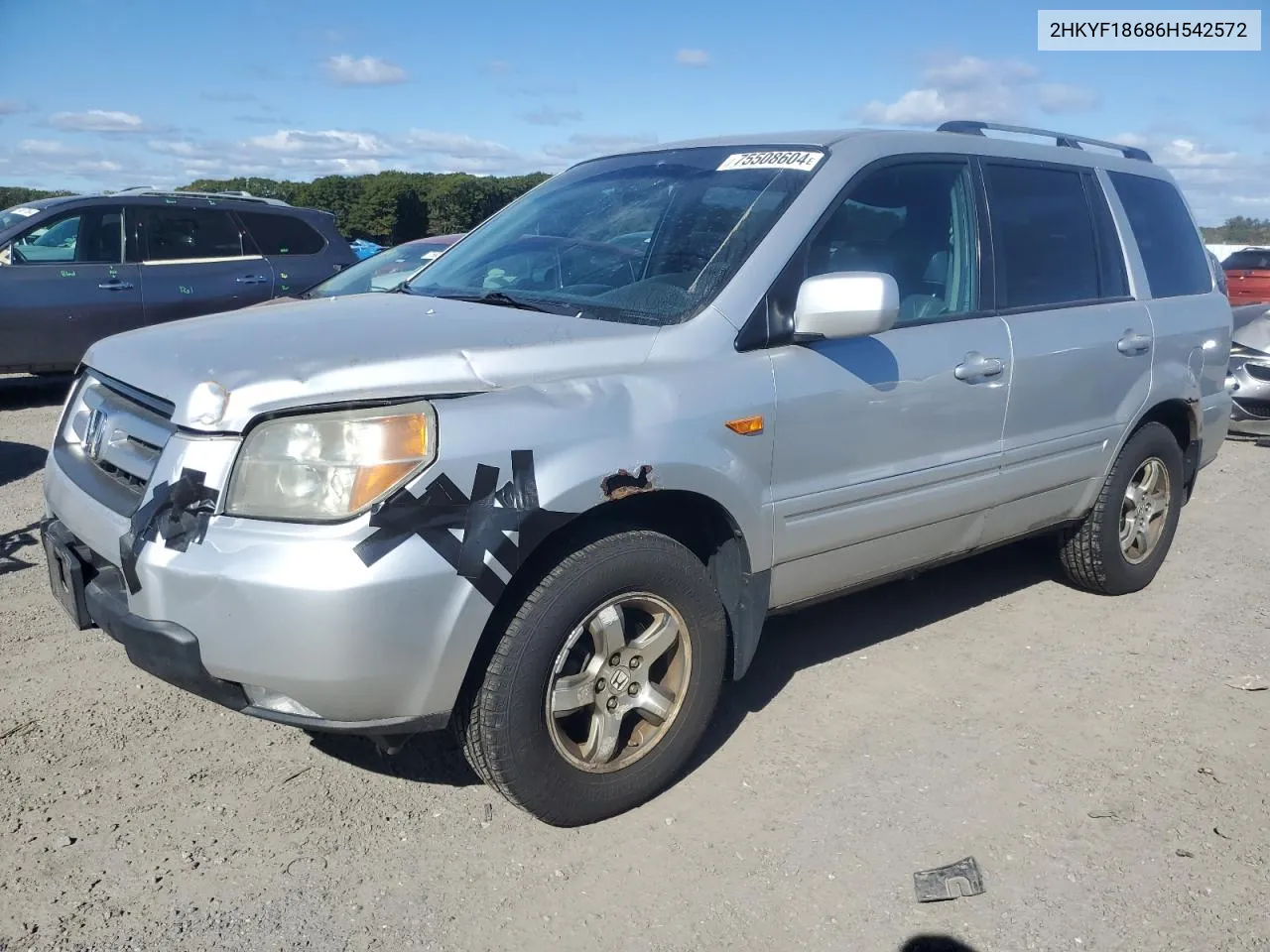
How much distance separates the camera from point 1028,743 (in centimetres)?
363

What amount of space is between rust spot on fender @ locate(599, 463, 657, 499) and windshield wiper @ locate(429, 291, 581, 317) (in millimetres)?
611

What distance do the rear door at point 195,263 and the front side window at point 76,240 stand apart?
23 centimetres

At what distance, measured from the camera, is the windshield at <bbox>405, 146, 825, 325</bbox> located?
3.31m

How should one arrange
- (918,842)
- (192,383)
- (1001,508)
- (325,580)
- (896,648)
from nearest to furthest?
1. (325,580)
2. (192,383)
3. (918,842)
4. (1001,508)
5. (896,648)

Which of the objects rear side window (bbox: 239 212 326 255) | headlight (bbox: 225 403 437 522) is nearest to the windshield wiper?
headlight (bbox: 225 403 437 522)

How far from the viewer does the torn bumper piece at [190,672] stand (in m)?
2.57

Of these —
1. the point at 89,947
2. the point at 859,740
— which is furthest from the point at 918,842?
the point at 89,947

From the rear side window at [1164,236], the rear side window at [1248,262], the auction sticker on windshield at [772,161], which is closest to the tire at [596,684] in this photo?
the auction sticker on windshield at [772,161]

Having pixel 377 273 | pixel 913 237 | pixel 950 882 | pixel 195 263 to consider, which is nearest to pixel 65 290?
pixel 195 263

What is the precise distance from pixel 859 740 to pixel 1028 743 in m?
0.56

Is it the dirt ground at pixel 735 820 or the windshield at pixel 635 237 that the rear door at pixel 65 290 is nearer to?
the dirt ground at pixel 735 820

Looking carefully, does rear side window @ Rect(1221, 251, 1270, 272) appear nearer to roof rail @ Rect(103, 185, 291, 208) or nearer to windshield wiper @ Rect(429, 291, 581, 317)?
roof rail @ Rect(103, 185, 291, 208)

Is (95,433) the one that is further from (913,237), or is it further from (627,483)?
(913,237)

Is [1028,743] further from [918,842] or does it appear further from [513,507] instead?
[513,507]
